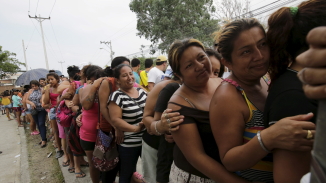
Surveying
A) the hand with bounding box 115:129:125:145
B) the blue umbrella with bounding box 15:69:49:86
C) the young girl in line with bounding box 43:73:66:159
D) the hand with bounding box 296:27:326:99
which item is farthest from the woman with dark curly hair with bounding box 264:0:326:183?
the blue umbrella with bounding box 15:69:49:86

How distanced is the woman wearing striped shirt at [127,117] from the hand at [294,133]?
1.86 meters

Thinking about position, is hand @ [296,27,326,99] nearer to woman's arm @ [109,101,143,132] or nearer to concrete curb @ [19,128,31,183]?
woman's arm @ [109,101,143,132]

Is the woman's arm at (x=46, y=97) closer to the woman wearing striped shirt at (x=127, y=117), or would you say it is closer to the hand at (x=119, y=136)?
the woman wearing striped shirt at (x=127, y=117)

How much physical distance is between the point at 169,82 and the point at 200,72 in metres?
0.54

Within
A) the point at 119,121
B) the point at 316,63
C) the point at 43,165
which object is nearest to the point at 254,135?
the point at 316,63

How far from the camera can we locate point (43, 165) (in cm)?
493

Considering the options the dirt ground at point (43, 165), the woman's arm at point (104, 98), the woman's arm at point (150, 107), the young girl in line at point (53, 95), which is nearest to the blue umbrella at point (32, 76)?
the dirt ground at point (43, 165)

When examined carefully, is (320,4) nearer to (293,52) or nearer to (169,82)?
(293,52)

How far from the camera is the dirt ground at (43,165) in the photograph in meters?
4.23

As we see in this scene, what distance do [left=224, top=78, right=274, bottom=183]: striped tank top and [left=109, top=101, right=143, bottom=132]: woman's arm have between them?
Result: 5.11 ft

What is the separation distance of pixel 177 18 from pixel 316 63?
21.4 meters

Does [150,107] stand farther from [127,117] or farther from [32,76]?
[32,76]

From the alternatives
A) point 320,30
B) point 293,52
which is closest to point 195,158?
point 293,52

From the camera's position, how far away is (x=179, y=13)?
20250 mm
